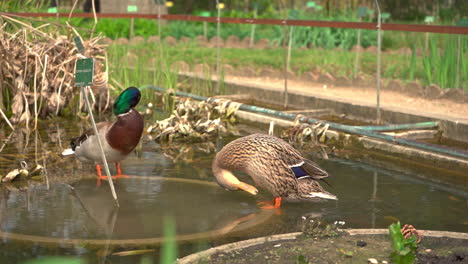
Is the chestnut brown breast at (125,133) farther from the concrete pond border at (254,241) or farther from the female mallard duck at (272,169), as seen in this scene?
the concrete pond border at (254,241)

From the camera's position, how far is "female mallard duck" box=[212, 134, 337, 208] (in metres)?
6.25

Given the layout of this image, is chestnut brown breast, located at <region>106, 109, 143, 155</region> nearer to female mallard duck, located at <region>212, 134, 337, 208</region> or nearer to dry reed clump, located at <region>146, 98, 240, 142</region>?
female mallard duck, located at <region>212, 134, 337, 208</region>

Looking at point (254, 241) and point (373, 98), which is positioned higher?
point (373, 98)

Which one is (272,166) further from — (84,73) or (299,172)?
(84,73)

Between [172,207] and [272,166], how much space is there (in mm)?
→ 825

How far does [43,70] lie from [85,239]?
504 centimetres

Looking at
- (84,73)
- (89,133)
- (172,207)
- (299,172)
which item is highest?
(84,73)

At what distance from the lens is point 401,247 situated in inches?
163

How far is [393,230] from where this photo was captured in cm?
420

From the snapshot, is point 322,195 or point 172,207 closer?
point 322,195

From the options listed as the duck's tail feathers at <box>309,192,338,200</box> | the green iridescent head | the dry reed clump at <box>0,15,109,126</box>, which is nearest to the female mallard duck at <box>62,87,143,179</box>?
the green iridescent head

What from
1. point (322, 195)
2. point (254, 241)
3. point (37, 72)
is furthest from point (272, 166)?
point (37, 72)

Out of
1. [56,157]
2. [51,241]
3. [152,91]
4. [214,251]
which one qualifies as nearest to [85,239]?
[51,241]

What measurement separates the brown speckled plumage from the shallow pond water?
0.16 meters
